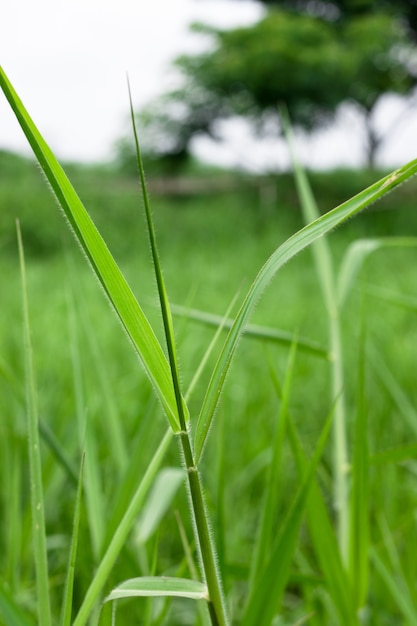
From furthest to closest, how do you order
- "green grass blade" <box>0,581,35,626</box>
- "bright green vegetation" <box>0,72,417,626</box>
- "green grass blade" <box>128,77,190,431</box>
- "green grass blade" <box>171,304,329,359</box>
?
"green grass blade" <box>171,304,329,359</box>, "bright green vegetation" <box>0,72,417,626</box>, "green grass blade" <box>0,581,35,626</box>, "green grass blade" <box>128,77,190,431</box>

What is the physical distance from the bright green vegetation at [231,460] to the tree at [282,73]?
185 inches

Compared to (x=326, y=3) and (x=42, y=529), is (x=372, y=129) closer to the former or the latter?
(x=326, y=3)

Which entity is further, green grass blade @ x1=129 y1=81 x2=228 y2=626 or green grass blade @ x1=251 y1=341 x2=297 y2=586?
green grass blade @ x1=251 y1=341 x2=297 y2=586

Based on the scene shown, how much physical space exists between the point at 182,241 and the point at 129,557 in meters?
6.00

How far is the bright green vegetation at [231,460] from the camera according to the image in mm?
413

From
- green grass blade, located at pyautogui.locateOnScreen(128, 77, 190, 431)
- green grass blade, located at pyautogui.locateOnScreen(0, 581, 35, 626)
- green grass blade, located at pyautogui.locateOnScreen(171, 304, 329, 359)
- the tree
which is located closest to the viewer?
green grass blade, located at pyautogui.locateOnScreen(128, 77, 190, 431)

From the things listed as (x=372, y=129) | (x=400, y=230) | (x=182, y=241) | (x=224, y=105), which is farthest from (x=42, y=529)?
(x=372, y=129)

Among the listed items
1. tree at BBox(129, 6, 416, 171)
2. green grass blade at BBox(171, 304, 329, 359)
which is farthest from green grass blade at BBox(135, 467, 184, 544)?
tree at BBox(129, 6, 416, 171)

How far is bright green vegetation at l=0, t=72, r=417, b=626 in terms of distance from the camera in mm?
413

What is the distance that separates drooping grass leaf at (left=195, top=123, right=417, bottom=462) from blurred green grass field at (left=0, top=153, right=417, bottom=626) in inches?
4.7

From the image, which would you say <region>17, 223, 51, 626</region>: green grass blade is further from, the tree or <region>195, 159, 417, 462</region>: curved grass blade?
the tree

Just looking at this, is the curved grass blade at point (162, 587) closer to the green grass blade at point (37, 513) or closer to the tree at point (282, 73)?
the green grass blade at point (37, 513)

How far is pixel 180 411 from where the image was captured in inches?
8.4

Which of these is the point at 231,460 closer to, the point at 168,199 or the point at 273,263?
the point at 273,263
